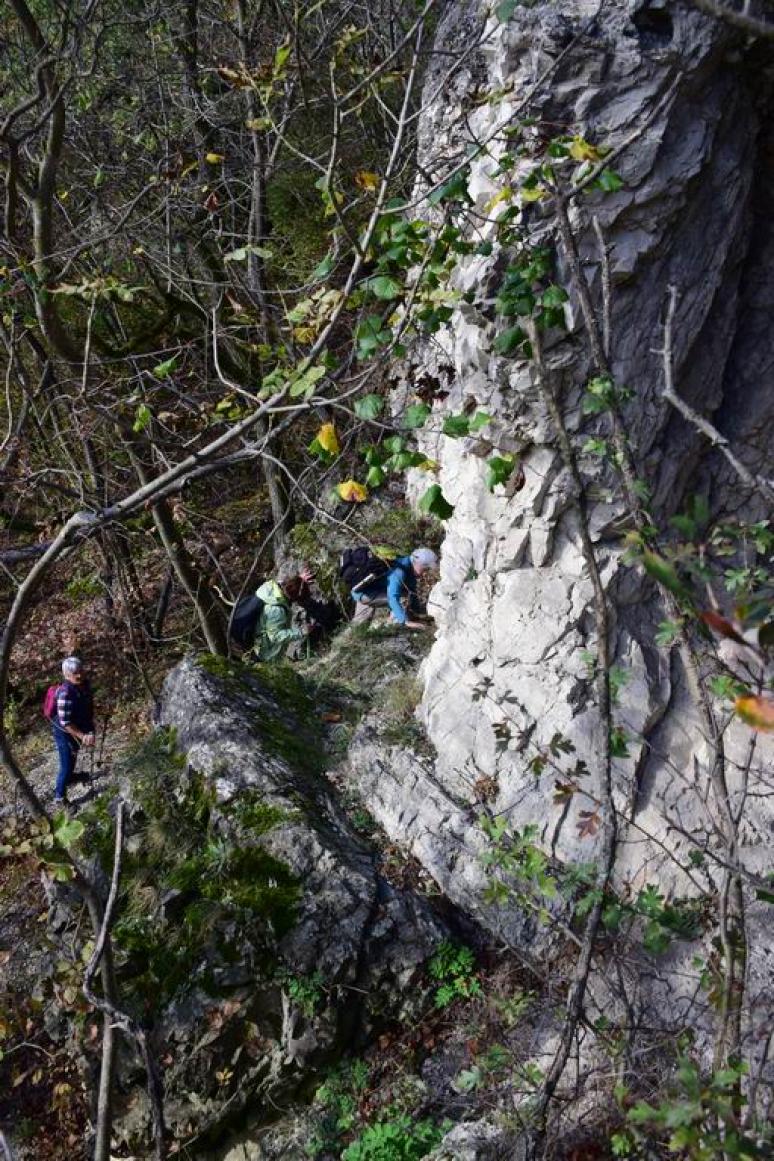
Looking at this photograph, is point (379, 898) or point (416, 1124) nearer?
point (416, 1124)

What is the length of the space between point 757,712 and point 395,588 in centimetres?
617

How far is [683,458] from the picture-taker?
5816 millimetres

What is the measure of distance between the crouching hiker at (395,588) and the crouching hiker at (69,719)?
8.18 ft

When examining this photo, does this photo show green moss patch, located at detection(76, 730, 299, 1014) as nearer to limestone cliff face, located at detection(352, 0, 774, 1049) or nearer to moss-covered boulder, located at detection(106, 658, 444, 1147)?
moss-covered boulder, located at detection(106, 658, 444, 1147)

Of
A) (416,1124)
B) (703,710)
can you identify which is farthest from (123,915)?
(703,710)

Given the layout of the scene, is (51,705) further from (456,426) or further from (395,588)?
(456,426)

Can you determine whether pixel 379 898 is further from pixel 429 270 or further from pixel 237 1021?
pixel 429 270

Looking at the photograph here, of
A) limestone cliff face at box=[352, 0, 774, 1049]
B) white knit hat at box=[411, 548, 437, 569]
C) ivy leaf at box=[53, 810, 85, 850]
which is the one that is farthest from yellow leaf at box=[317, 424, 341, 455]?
white knit hat at box=[411, 548, 437, 569]

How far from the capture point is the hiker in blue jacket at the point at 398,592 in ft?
24.7

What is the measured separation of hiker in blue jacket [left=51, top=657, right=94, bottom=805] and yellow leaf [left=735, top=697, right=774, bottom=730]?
6.58 meters

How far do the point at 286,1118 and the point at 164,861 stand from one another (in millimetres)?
1680

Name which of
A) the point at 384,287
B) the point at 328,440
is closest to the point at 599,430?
the point at 384,287

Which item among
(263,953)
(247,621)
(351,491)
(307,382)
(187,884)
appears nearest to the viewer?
(307,382)

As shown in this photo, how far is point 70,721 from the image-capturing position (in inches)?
287
